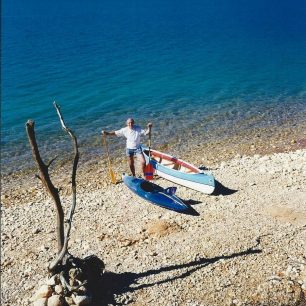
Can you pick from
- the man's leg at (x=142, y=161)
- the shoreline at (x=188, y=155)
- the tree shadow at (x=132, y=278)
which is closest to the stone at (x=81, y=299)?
the tree shadow at (x=132, y=278)

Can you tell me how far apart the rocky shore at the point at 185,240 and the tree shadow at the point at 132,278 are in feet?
0.10

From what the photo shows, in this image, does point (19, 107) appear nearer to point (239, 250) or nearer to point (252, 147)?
point (252, 147)

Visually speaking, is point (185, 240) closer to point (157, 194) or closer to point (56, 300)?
point (157, 194)

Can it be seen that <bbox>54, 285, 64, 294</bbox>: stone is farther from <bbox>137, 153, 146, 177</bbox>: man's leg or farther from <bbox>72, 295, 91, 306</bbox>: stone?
<bbox>137, 153, 146, 177</bbox>: man's leg

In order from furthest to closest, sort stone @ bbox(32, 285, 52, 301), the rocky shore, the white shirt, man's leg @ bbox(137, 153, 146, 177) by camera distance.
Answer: man's leg @ bbox(137, 153, 146, 177) < the white shirt < the rocky shore < stone @ bbox(32, 285, 52, 301)

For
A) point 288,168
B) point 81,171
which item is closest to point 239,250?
point 288,168

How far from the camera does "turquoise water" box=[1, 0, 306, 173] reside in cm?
2959

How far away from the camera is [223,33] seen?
2579 inches

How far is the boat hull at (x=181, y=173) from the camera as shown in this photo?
17734mm

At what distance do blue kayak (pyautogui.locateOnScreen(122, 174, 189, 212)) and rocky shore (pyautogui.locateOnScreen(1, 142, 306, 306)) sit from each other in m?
0.31

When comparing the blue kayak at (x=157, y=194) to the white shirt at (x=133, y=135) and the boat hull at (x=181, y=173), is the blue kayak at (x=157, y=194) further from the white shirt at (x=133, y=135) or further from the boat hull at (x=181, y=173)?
the white shirt at (x=133, y=135)

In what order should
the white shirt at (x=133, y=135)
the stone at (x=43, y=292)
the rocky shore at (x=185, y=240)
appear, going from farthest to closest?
the white shirt at (x=133, y=135)
the rocky shore at (x=185, y=240)
the stone at (x=43, y=292)

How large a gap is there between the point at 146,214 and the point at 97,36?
52194 mm

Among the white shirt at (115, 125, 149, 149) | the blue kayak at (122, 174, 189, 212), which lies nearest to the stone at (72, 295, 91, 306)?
the blue kayak at (122, 174, 189, 212)
